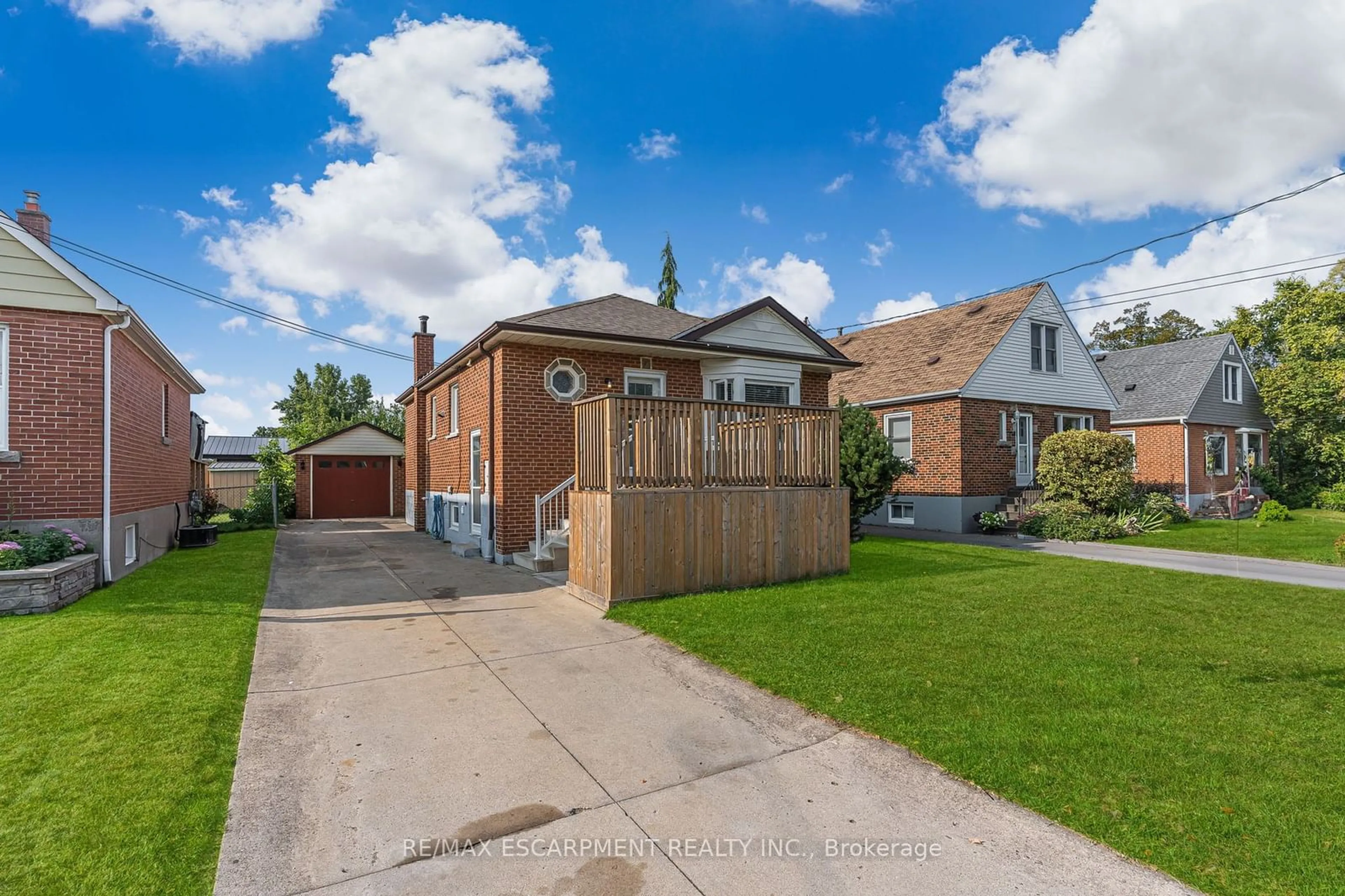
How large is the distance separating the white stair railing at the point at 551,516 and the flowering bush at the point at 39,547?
5849mm

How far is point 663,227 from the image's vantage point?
3133 cm

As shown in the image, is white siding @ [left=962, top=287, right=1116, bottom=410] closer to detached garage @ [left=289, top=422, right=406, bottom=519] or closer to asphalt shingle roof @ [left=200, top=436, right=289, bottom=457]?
detached garage @ [left=289, top=422, right=406, bottom=519]

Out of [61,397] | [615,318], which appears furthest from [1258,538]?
[61,397]

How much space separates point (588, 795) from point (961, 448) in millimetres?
15431

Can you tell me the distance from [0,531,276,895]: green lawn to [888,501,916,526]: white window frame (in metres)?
15.6

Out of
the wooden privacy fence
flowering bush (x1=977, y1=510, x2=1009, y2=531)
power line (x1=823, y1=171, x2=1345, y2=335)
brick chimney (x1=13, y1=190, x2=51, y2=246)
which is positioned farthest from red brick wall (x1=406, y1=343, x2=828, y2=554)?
power line (x1=823, y1=171, x2=1345, y2=335)

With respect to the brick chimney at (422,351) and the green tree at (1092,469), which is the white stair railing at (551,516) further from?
the green tree at (1092,469)

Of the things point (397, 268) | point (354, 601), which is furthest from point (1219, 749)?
point (397, 268)

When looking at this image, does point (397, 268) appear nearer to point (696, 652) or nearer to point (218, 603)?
point (218, 603)

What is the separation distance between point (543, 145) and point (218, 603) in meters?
11.8

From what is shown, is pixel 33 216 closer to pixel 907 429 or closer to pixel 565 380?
pixel 565 380

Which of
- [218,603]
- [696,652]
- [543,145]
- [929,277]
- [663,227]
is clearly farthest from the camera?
[663,227]

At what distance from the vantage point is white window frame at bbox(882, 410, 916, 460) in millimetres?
17719

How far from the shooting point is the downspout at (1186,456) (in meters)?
20.8
